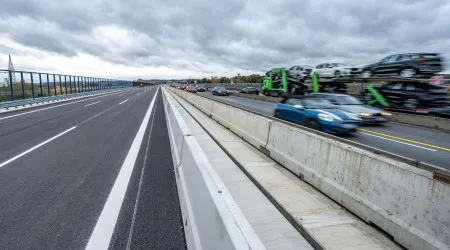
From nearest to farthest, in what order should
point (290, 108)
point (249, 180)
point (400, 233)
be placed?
point (400, 233), point (249, 180), point (290, 108)

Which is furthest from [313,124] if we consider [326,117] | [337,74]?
[337,74]

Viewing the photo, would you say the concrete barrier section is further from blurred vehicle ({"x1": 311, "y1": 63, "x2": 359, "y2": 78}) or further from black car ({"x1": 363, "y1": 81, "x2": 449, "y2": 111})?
blurred vehicle ({"x1": 311, "y1": 63, "x2": 359, "y2": 78})

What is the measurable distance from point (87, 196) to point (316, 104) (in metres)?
9.13

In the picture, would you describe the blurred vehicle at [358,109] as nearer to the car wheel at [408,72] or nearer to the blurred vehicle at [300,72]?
the car wheel at [408,72]

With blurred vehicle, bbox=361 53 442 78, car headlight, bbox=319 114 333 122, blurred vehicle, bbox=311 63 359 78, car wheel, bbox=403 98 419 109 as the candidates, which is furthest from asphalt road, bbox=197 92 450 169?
blurred vehicle, bbox=311 63 359 78

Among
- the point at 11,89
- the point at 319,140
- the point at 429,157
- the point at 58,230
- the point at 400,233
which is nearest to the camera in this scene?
the point at 400,233

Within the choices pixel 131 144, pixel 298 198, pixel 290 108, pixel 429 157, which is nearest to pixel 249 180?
pixel 298 198

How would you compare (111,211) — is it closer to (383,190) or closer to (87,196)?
(87,196)

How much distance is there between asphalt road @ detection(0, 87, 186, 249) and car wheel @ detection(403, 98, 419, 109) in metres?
14.9

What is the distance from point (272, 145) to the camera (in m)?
7.08

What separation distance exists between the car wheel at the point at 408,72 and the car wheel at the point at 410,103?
1.46m

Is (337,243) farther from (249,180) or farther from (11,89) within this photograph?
(11,89)

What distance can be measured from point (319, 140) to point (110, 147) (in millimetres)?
6510

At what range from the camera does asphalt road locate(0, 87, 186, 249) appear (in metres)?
3.43
